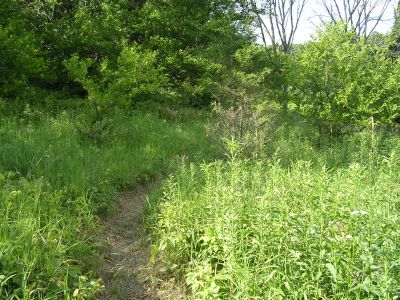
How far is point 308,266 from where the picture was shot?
99.8 inches

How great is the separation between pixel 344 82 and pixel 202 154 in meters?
4.31

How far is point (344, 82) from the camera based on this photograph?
9148 millimetres

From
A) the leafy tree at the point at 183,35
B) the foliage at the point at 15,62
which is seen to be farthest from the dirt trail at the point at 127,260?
the leafy tree at the point at 183,35

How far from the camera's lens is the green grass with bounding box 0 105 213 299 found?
2805 millimetres

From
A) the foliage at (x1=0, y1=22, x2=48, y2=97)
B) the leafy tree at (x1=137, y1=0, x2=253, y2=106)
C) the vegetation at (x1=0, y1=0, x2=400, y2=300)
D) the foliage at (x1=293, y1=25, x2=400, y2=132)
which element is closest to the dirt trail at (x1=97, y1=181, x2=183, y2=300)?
the vegetation at (x1=0, y1=0, x2=400, y2=300)

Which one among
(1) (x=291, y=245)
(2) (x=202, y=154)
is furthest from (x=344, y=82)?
(1) (x=291, y=245)

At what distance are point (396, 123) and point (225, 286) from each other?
10221 mm

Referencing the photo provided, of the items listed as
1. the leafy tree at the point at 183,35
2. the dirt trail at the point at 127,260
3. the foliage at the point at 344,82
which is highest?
the leafy tree at the point at 183,35

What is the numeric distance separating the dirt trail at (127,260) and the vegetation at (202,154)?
0.57 ft

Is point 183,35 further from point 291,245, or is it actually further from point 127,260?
point 291,245

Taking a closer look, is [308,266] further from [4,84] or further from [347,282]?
[4,84]

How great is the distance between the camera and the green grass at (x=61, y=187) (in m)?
2.80

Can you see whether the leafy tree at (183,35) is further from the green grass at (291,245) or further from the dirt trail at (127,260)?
the green grass at (291,245)

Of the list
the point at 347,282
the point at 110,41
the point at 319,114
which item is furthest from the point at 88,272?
the point at 110,41
